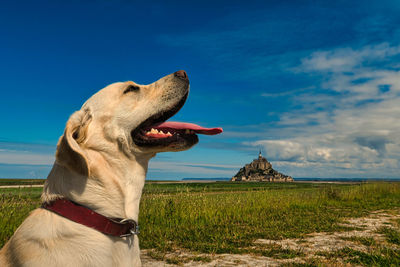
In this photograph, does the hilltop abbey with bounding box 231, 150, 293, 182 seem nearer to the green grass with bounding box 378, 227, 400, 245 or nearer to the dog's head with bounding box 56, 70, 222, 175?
the green grass with bounding box 378, 227, 400, 245

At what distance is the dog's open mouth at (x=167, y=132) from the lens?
2.84 metres

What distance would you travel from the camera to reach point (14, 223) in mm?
6246

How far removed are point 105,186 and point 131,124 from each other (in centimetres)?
67

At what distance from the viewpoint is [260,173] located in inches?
3580

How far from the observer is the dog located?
2.20m

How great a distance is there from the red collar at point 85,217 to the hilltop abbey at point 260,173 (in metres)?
85.5

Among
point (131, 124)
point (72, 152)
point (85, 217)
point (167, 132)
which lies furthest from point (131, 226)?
point (167, 132)

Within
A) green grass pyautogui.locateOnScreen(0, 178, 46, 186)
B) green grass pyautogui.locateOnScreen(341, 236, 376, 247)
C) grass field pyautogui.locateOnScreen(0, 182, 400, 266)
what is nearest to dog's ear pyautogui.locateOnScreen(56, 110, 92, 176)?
grass field pyautogui.locateOnScreen(0, 182, 400, 266)

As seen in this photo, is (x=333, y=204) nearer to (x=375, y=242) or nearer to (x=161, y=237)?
(x=375, y=242)

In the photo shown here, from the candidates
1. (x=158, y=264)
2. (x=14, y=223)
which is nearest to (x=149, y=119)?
(x=158, y=264)

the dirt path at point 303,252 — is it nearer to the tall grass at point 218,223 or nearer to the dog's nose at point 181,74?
the tall grass at point 218,223

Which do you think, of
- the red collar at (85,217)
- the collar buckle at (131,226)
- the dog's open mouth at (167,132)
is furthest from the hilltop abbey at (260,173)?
the red collar at (85,217)

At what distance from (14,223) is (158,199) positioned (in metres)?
4.16

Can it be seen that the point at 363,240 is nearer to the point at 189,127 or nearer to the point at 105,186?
the point at 189,127
